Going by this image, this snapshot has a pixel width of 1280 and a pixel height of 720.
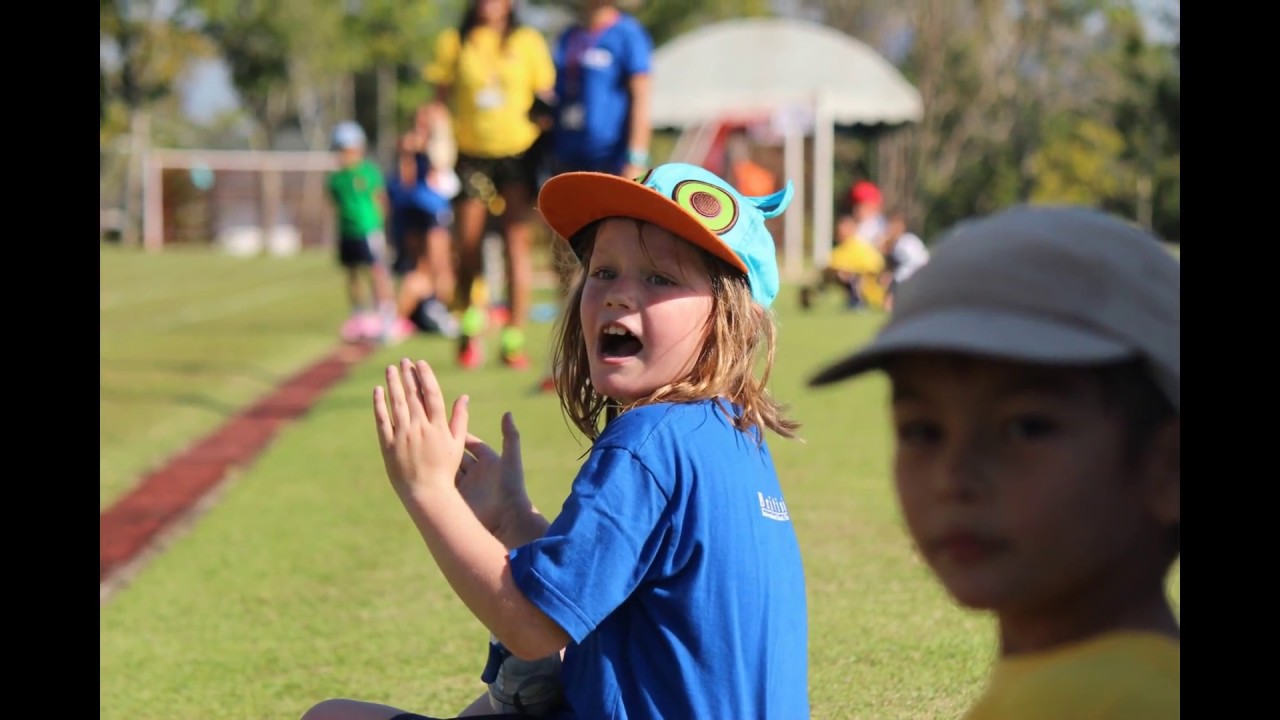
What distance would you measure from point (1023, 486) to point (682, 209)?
4.15ft

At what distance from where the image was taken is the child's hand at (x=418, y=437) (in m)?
2.41

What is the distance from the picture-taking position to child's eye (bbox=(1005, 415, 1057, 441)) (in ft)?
5.02

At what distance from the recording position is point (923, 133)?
50.8 metres

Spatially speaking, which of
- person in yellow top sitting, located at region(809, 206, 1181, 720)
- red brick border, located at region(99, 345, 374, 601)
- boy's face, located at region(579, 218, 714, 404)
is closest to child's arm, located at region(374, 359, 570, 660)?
boy's face, located at region(579, 218, 714, 404)

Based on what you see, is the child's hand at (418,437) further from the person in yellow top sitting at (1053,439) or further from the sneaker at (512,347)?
the sneaker at (512,347)

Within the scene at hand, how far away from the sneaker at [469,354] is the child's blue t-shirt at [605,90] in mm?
→ 1681

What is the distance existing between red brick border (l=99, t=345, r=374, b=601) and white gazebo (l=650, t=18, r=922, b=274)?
2763cm

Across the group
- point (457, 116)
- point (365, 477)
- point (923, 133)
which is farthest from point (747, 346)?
point (923, 133)

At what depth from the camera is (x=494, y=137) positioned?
35.6 ft

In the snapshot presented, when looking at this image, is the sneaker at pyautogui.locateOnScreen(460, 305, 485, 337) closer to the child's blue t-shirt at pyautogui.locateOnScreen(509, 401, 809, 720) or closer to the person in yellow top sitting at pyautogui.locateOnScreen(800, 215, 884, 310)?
the child's blue t-shirt at pyautogui.locateOnScreen(509, 401, 809, 720)

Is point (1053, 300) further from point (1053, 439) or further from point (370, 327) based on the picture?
point (370, 327)
